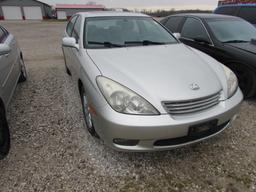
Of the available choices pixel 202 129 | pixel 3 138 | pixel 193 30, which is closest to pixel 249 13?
pixel 193 30

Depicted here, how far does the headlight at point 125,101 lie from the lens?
1853 millimetres

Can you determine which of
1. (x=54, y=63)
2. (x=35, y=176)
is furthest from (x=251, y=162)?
(x=54, y=63)

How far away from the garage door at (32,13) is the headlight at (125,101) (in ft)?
136

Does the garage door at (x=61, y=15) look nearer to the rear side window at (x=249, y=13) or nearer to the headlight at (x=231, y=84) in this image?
the rear side window at (x=249, y=13)

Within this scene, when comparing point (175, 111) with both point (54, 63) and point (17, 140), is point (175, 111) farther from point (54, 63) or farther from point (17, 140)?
point (54, 63)

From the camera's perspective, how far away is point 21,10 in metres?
36.2

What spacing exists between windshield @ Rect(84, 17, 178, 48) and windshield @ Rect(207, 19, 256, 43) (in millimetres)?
1337

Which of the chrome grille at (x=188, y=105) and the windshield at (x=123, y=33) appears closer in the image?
the chrome grille at (x=188, y=105)

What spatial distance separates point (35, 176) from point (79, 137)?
731 millimetres

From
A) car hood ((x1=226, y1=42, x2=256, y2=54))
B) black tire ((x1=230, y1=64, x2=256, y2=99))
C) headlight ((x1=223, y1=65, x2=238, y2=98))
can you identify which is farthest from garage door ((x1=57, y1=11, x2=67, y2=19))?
headlight ((x1=223, y1=65, x2=238, y2=98))

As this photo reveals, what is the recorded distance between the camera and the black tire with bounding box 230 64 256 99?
137 inches

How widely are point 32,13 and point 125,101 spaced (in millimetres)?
41864

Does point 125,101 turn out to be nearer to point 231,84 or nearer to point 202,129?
point 202,129

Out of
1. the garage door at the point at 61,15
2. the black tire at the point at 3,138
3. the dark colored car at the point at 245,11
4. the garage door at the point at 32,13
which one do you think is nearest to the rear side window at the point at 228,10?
the dark colored car at the point at 245,11
